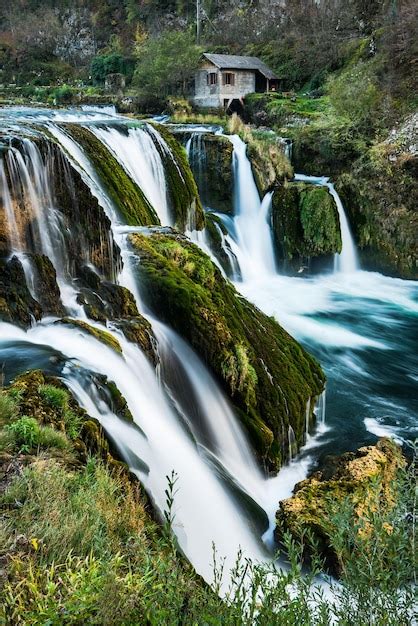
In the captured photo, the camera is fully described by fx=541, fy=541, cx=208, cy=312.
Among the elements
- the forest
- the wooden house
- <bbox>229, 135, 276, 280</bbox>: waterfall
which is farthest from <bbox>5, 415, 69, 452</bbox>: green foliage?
the wooden house

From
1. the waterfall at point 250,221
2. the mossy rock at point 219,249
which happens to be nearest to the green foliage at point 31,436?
the mossy rock at point 219,249

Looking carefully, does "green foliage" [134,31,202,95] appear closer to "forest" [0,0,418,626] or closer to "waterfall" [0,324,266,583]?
"forest" [0,0,418,626]

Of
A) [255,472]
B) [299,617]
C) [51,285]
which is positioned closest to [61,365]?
[51,285]

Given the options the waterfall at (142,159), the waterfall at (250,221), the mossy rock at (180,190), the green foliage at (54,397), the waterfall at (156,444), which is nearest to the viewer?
the green foliage at (54,397)

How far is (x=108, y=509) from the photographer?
11.9 ft

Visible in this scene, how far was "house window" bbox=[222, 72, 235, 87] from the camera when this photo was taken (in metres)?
31.1

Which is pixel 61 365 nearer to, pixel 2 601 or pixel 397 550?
pixel 2 601

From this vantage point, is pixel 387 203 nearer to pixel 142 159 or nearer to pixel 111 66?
pixel 142 159

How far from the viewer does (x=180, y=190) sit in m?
13.9

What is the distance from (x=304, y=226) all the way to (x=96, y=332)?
40.5 feet

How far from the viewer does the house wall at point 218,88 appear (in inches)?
1225

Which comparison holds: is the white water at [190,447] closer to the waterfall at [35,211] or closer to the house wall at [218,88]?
the waterfall at [35,211]

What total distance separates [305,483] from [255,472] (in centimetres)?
77

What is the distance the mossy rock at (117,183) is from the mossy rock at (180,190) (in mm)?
1515
